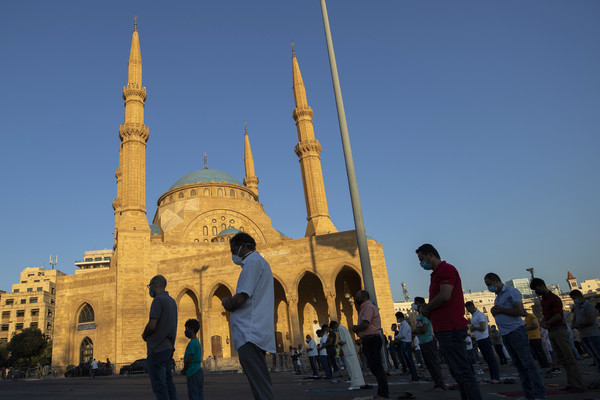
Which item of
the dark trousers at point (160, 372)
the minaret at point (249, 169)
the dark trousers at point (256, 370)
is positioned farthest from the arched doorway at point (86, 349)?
the dark trousers at point (256, 370)

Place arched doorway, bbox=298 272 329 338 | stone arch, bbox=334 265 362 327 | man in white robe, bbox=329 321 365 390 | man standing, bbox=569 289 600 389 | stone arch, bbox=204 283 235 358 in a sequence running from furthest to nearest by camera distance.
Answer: arched doorway, bbox=298 272 329 338, stone arch, bbox=204 283 235 358, stone arch, bbox=334 265 362 327, man in white robe, bbox=329 321 365 390, man standing, bbox=569 289 600 389

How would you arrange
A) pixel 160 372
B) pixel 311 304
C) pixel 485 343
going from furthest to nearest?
pixel 311 304, pixel 485 343, pixel 160 372

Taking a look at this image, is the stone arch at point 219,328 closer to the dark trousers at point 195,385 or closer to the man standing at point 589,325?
the dark trousers at point 195,385

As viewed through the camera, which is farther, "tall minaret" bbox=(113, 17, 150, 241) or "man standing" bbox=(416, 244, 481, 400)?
"tall minaret" bbox=(113, 17, 150, 241)

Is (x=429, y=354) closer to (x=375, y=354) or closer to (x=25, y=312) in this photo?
(x=375, y=354)

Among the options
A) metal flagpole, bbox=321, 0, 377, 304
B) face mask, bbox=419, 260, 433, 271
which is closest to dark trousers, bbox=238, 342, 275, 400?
face mask, bbox=419, 260, 433, 271

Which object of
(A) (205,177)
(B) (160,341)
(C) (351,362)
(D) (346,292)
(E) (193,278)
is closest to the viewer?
(B) (160,341)

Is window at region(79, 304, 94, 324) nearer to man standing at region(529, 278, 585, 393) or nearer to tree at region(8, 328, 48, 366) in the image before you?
tree at region(8, 328, 48, 366)

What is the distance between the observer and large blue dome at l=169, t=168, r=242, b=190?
43500 mm

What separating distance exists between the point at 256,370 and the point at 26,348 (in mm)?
46505

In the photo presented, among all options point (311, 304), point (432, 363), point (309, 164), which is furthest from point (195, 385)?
point (309, 164)

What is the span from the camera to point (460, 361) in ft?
13.3

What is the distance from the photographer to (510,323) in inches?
206

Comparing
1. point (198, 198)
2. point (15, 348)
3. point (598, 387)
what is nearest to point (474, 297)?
point (198, 198)
